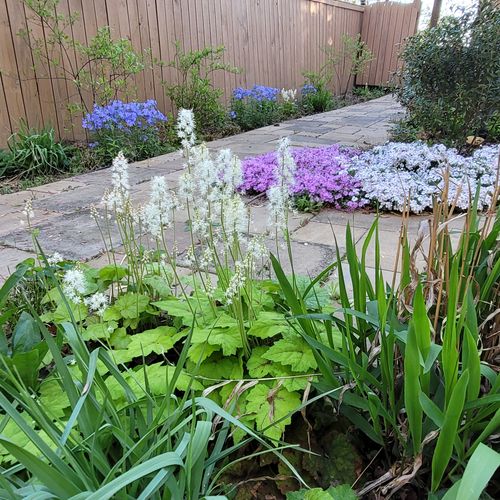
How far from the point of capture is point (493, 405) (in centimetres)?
85

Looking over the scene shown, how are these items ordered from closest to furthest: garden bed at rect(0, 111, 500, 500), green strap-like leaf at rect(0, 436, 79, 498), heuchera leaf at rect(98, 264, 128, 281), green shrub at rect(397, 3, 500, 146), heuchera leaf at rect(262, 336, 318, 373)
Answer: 1. green strap-like leaf at rect(0, 436, 79, 498)
2. garden bed at rect(0, 111, 500, 500)
3. heuchera leaf at rect(262, 336, 318, 373)
4. heuchera leaf at rect(98, 264, 128, 281)
5. green shrub at rect(397, 3, 500, 146)

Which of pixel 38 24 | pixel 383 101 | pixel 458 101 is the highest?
pixel 38 24

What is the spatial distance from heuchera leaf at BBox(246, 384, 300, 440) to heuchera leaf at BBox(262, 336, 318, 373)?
65mm

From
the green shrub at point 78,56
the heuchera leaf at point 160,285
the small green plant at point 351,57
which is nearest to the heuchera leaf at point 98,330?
the heuchera leaf at point 160,285

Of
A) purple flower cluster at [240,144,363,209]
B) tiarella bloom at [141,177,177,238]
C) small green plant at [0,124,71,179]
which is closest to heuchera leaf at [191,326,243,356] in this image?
tiarella bloom at [141,177,177,238]

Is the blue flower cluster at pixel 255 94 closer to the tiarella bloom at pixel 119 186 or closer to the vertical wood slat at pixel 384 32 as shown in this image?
the tiarella bloom at pixel 119 186

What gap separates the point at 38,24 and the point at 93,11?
768mm

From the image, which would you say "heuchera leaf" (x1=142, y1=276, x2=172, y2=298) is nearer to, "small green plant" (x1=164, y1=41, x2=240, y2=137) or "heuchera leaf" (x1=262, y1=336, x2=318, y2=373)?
"heuchera leaf" (x1=262, y1=336, x2=318, y2=373)

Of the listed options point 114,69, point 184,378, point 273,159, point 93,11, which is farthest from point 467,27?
point 184,378

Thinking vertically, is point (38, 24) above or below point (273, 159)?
above

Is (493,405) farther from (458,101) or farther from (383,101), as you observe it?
(383,101)

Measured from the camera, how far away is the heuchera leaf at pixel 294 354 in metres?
1.07

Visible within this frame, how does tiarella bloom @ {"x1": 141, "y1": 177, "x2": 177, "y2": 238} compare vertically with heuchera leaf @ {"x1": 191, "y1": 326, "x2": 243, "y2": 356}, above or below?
above

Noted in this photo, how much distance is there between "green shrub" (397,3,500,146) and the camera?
397 cm
